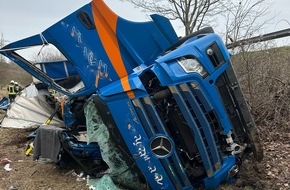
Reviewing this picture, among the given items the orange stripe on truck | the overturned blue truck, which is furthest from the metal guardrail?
the orange stripe on truck

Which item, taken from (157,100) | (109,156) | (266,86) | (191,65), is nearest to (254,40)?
(266,86)

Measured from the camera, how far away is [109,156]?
12.3ft

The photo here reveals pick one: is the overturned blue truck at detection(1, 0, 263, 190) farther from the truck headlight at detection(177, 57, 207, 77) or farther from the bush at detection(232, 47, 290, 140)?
the bush at detection(232, 47, 290, 140)

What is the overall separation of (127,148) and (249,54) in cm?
311

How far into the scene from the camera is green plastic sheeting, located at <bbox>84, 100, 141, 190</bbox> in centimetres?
371

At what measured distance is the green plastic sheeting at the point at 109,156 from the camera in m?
3.71

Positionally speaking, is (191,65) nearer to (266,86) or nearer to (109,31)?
(109,31)

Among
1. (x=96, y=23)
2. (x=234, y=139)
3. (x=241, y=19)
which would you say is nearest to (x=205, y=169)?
(x=234, y=139)

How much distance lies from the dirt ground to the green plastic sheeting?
1.62ft

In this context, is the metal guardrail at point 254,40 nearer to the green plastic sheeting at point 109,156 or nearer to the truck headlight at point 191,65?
the truck headlight at point 191,65

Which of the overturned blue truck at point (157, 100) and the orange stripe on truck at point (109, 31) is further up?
the orange stripe on truck at point (109, 31)

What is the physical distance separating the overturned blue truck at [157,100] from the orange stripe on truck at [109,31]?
10 mm

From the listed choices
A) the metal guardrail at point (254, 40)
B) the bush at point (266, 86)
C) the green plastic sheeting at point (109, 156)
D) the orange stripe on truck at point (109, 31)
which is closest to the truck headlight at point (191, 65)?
the orange stripe on truck at point (109, 31)

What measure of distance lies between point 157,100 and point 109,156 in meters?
0.87
